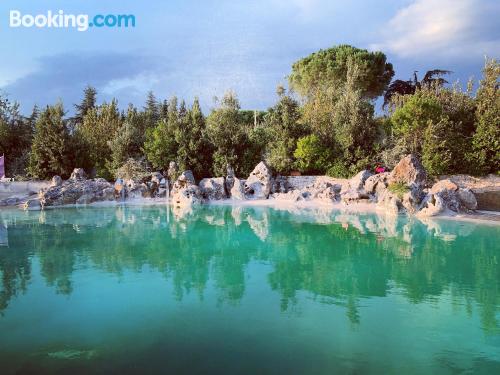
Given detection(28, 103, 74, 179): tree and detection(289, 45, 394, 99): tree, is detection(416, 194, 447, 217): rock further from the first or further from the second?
detection(28, 103, 74, 179): tree

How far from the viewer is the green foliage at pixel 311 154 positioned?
1051 inches

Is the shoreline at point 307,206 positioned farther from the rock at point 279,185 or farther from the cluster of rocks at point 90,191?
the rock at point 279,185

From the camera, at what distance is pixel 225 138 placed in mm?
28453

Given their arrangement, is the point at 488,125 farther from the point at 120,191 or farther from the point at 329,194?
the point at 120,191

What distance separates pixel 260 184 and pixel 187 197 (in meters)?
4.77

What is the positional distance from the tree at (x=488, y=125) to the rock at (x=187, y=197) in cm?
1673

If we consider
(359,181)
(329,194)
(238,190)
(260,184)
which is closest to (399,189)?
(359,181)

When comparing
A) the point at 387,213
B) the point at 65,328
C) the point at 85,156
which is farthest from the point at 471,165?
the point at 85,156

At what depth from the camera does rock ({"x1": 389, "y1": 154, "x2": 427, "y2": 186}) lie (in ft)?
66.9

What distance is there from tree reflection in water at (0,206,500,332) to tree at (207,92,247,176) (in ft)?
32.1

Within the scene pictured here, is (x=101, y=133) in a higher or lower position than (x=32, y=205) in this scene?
higher

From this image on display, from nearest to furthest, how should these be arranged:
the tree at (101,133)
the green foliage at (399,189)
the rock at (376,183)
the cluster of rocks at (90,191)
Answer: the green foliage at (399,189)
the rock at (376,183)
the cluster of rocks at (90,191)
the tree at (101,133)

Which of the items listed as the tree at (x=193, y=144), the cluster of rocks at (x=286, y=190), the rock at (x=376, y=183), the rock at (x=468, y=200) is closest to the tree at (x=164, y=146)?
the tree at (x=193, y=144)

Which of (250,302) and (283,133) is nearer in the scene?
(250,302)
